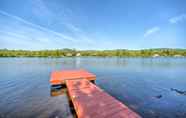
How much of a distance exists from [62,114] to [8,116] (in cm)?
207

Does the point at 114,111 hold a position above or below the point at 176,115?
above

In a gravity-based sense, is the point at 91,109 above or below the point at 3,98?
above

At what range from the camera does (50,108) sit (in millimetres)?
4879

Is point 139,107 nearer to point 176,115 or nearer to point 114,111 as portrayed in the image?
point 176,115

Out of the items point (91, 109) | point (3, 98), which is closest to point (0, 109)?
point (3, 98)

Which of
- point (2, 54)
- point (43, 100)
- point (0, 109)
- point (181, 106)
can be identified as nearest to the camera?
point (0, 109)

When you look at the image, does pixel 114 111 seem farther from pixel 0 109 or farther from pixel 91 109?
pixel 0 109

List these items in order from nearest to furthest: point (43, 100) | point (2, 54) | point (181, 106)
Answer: point (181, 106)
point (43, 100)
point (2, 54)

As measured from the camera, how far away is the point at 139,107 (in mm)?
4988

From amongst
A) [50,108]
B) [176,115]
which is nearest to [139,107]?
[176,115]

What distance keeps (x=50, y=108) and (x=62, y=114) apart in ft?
2.76

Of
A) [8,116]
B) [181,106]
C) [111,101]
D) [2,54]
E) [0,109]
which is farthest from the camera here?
[2,54]

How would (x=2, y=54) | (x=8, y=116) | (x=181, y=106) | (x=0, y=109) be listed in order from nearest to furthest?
(x=8, y=116) → (x=0, y=109) → (x=181, y=106) → (x=2, y=54)

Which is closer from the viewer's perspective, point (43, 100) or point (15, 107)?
point (15, 107)
